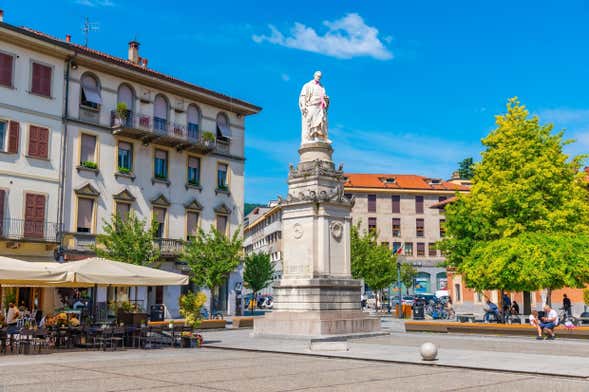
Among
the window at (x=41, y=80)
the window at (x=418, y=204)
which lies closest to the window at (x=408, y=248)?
the window at (x=418, y=204)

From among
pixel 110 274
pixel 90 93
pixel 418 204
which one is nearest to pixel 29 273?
pixel 110 274

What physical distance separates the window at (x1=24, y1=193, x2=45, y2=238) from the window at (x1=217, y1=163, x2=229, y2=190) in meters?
12.8

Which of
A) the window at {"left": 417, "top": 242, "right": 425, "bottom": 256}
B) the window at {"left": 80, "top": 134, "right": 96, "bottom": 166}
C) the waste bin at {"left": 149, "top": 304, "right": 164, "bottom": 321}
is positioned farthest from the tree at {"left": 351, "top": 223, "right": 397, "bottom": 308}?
the window at {"left": 417, "top": 242, "right": 425, "bottom": 256}

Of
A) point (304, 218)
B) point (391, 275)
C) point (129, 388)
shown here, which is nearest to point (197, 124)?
point (391, 275)

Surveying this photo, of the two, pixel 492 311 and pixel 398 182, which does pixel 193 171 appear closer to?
pixel 492 311

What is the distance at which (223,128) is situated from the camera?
45094 millimetres

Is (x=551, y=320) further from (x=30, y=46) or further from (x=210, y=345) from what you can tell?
→ (x=30, y=46)

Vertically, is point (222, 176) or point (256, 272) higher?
point (222, 176)

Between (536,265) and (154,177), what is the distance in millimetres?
22354

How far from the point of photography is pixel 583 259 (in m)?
28.0

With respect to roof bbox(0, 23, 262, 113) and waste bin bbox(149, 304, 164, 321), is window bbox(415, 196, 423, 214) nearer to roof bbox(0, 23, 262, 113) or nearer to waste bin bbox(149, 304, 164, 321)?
roof bbox(0, 23, 262, 113)

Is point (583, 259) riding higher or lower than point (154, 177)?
lower

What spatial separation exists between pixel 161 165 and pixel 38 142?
826 cm

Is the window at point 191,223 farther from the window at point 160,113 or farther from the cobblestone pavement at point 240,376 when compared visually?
the cobblestone pavement at point 240,376
